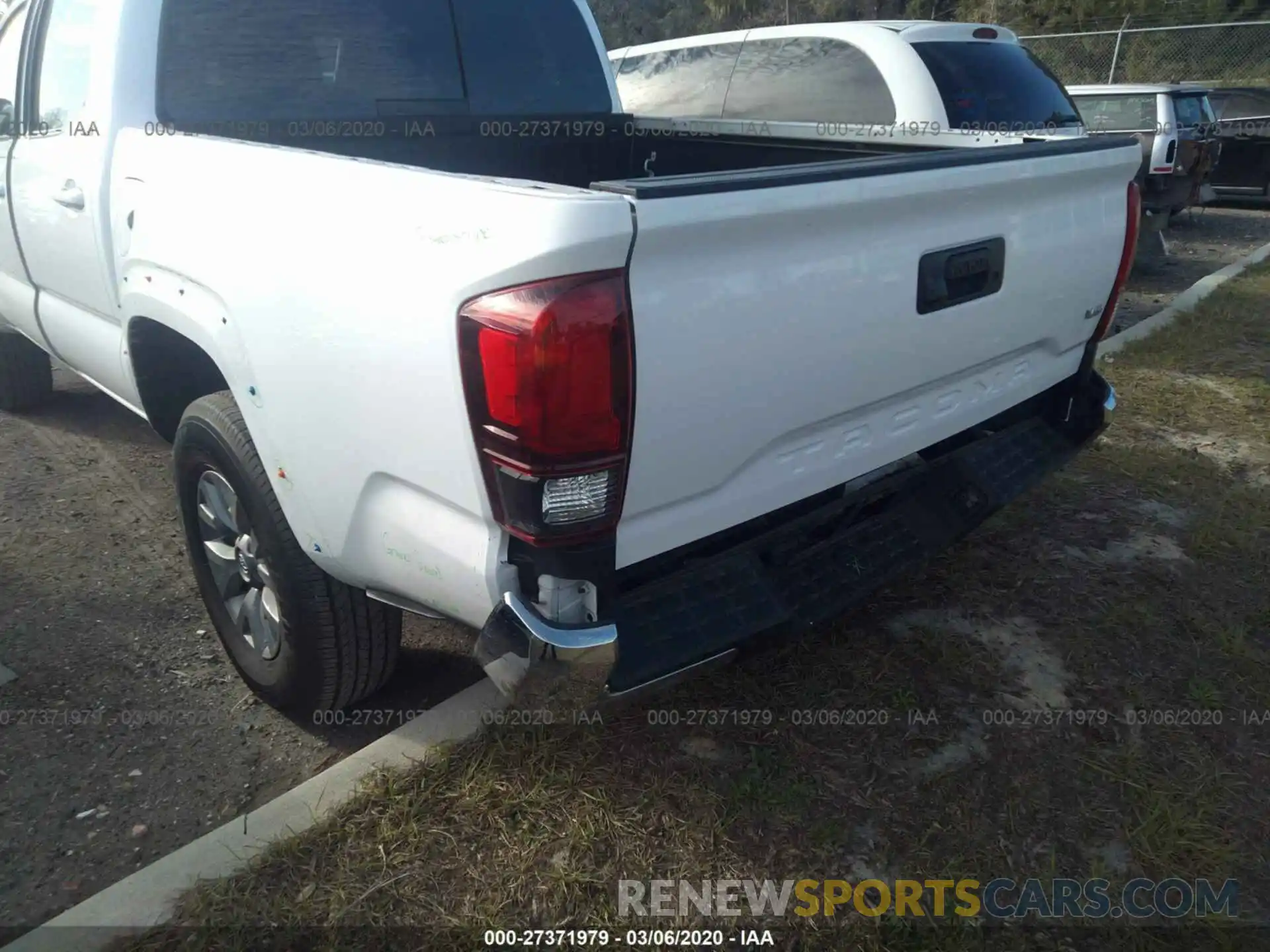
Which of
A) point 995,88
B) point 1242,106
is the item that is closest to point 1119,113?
point 1242,106

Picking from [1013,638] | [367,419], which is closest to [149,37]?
[367,419]

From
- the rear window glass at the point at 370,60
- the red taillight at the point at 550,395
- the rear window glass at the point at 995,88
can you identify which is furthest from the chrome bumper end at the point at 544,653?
the rear window glass at the point at 995,88

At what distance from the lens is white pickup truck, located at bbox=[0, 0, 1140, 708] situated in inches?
67.5

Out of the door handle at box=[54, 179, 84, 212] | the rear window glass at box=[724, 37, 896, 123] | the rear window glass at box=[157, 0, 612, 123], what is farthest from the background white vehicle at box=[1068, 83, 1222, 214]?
the door handle at box=[54, 179, 84, 212]

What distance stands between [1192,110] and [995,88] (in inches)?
209

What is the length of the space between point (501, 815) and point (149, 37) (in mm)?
2473

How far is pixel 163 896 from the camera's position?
2.05 metres

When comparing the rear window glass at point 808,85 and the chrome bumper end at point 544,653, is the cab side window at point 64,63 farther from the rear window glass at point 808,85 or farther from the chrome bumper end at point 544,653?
the rear window glass at point 808,85

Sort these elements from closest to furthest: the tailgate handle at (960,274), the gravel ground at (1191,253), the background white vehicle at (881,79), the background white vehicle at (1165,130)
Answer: the tailgate handle at (960,274) < the background white vehicle at (881,79) < the gravel ground at (1191,253) < the background white vehicle at (1165,130)

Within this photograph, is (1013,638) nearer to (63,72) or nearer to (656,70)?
(63,72)

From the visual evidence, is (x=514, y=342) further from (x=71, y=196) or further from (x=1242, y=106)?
(x=1242, y=106)

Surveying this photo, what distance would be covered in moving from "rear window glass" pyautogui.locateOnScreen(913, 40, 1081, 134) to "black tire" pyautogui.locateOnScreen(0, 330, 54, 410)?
5.04m

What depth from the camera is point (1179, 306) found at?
6707 millimetres

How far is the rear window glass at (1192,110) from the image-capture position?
30.8ft
